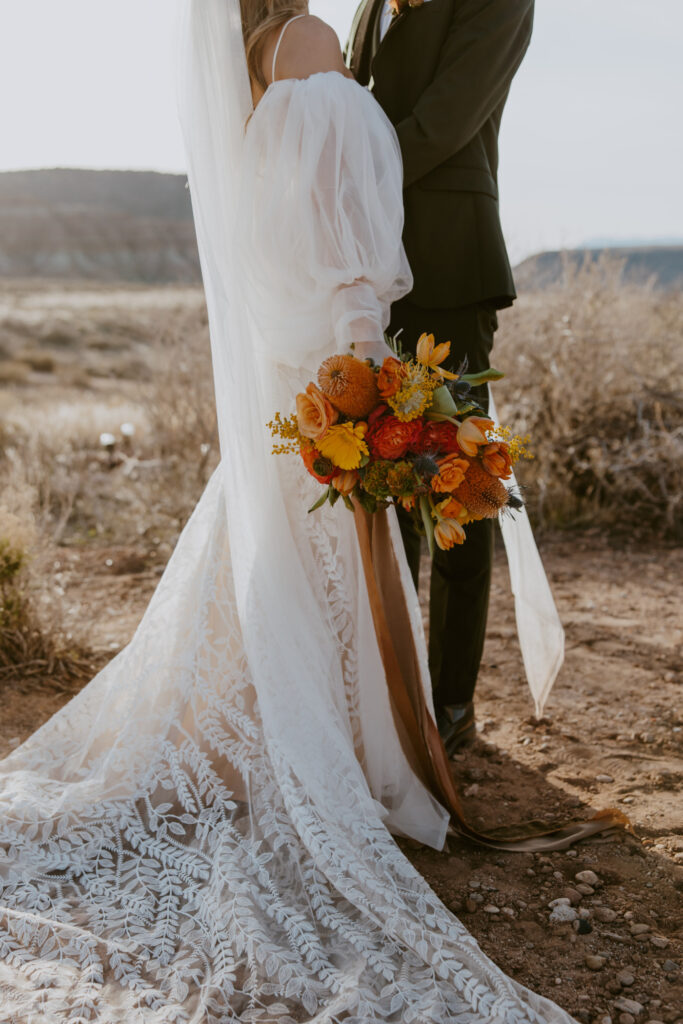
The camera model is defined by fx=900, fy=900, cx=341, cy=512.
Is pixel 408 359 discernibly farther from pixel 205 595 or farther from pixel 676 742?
pixel 676 742

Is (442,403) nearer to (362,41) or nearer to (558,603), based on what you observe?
(362,41)

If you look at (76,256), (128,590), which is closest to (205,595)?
(128,590)

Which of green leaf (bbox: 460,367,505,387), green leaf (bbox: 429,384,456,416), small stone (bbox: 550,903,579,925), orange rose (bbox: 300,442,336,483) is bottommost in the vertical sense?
small stone (bbox: 550,903,579,925)

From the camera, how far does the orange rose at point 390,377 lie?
2.00m

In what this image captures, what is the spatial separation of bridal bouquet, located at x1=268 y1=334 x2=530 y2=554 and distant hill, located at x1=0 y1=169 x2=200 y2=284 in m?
39.3

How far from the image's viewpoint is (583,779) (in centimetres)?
285

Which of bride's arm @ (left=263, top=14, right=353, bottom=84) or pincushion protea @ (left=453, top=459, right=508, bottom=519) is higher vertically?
bride's arm @ (left=263, top=14, right=353, bottom=84)

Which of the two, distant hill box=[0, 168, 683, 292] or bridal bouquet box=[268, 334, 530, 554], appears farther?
distant hill box=[0, 168, 683, 292]

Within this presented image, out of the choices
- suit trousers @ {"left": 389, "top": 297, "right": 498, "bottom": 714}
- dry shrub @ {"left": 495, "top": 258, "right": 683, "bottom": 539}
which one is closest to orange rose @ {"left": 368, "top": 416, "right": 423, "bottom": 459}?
suit trousers @ {"left": 389, "top": 297, "right": 498, "bottom": 714}

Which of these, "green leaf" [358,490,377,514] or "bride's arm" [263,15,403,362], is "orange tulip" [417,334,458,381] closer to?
"bride's arm" [263,15,403,362]

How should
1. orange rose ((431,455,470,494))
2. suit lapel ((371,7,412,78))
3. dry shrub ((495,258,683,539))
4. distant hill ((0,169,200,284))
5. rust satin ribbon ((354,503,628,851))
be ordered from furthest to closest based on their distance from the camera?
distant hill ((0,169,200,284)) → dry shrub ((495,258,683,539)) → suit lapel ((371,7,412,78)) → rust satin ribbon ((354,503,628,851)) → orange rose ((431,455,470,494))

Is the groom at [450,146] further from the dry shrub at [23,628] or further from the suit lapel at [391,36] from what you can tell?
the dry shrub at [23,628]

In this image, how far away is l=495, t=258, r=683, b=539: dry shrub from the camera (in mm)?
5449

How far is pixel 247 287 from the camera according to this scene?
230 centimetres
